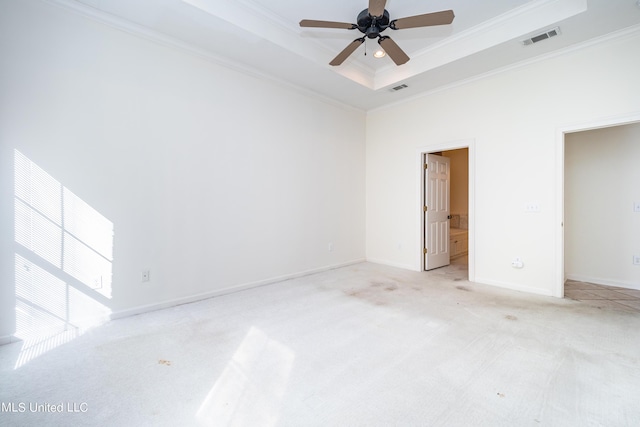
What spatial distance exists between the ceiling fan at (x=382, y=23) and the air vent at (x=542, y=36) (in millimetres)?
1489

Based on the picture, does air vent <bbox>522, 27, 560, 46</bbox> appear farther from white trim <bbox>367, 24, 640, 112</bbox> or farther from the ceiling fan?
the ceiling fan

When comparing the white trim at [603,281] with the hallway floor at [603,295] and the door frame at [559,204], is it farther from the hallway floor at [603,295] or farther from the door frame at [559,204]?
the door frame at [559,204]

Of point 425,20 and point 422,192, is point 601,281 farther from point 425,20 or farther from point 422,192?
point 425,20

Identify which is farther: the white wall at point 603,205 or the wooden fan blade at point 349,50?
the white wall at point 603,205

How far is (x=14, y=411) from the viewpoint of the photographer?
159 centimetres

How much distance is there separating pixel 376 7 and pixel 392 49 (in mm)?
626

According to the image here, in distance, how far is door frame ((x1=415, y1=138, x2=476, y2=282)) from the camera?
417 centimetres

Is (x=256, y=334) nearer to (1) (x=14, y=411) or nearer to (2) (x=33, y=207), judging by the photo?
(1) (x=14, y=411)

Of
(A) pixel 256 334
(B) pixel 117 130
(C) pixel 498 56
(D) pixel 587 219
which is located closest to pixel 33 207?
(B) pixel 117 130

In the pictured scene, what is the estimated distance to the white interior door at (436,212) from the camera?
486 cm

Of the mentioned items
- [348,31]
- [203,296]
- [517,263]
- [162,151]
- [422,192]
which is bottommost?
[203,296]

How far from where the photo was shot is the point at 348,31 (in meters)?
3.36

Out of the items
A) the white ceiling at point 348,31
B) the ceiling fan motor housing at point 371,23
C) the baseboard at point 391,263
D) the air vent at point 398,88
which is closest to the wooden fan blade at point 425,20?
the ceiling fan motor housing at point 371,23

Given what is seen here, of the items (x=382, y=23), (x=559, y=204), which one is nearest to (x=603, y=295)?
(x=559, y=204)
